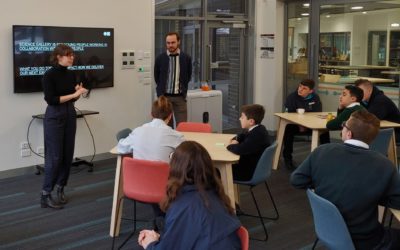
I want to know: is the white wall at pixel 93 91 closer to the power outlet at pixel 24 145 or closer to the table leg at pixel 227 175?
the power outlet at pixel 24 145

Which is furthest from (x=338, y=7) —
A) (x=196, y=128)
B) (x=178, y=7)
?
(x=196, y=128)

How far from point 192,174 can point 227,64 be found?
628 cm

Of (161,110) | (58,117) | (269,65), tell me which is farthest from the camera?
(269,65)

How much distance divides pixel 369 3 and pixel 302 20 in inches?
46.5

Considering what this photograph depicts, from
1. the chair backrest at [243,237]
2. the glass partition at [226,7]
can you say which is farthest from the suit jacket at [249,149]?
the glass partition at [226,7]

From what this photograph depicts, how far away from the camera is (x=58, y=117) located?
4.39 m

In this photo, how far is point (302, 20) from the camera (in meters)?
7.92

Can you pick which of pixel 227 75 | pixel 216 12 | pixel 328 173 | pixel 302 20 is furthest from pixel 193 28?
pixel 328 173

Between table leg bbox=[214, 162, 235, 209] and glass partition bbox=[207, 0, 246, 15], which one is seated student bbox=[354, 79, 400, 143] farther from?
glass partition bbox=[207, 0, 246, 15]

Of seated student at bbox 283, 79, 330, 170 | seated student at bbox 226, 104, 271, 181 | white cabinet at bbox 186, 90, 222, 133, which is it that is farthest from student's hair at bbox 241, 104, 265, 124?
white cabinet at bbox 186, 90, 222, 133

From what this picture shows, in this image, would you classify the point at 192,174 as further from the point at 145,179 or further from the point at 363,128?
the point at 145,179

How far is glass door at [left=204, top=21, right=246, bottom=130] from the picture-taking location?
7.85 meters

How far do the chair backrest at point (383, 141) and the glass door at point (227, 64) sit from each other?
367 centimetres

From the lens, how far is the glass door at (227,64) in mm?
7852
